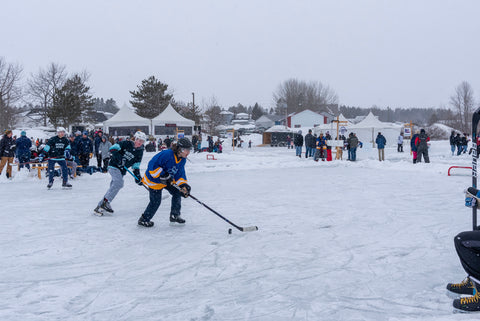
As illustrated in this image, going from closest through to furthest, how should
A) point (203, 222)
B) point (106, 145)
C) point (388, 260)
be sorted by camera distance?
point (388, 260) < point (203, 222) < point (106, 145)

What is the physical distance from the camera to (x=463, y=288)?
305 cm

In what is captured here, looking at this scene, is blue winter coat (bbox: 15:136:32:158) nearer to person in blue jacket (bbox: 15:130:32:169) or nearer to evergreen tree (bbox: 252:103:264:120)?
person in blue jacket (bbox: 15:130:32:169)

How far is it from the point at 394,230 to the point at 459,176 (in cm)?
771

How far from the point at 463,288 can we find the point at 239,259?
211 cm

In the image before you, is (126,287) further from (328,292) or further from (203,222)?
(203,222)

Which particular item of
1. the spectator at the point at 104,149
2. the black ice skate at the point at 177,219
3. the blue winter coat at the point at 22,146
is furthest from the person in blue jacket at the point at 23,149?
the black ice skate at the point at 177,219

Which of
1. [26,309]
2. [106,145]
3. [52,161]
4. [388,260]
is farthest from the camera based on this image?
[106,145]

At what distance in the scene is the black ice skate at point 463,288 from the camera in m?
3.00

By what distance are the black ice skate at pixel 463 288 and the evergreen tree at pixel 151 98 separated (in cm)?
4988

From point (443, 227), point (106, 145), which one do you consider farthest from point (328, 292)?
point (106, 145)

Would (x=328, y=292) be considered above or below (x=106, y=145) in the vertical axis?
below

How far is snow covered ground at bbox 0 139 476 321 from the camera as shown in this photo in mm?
3025

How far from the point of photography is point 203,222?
6023 mm

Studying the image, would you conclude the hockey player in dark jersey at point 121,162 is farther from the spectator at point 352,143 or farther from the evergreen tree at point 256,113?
the evergreen tree at point 256,113
